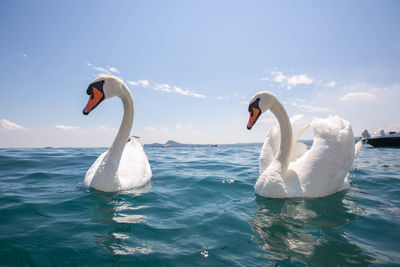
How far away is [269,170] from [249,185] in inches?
55.6

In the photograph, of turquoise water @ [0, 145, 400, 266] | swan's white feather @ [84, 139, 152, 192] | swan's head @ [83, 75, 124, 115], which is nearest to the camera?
turquoise water @ [0, 145, 400, 266]

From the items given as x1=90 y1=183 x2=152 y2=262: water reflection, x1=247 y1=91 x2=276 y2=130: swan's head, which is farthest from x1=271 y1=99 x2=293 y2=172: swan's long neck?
x1=90 y1=183 x2=152 y2=262: water reflection

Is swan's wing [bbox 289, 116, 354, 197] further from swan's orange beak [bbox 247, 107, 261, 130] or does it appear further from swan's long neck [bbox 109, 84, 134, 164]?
swan's long neck [bbox 109, 84, 134, 164]

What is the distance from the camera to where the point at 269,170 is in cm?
423

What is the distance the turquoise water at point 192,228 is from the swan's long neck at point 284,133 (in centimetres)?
87

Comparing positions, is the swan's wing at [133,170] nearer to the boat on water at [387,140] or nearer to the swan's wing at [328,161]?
the swan's wing at [328,161]

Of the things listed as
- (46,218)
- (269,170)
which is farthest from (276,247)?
(46,218)

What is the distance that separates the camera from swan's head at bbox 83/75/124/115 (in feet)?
13.4

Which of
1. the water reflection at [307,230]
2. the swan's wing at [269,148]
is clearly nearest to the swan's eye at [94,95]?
the water reflection at [307,230]

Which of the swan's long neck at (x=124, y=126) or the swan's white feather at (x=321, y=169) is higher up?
the swan's long neck at (x=124, y=126)

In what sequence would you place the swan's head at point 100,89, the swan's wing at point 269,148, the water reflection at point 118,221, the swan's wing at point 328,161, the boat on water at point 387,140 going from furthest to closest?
the boat on water at point 387,140 < the swan's wing at point 269,148 < the swan's head at point 100,89 < the swan's wing at point 328,161 < the water reflection at point 118,221

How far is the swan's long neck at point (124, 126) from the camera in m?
4.71

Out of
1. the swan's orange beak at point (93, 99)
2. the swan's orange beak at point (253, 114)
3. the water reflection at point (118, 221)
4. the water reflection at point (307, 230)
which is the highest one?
the swan's orange beak at point (93, 99)

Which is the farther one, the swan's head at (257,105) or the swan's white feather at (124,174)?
the swan's white feather at (124,174)
